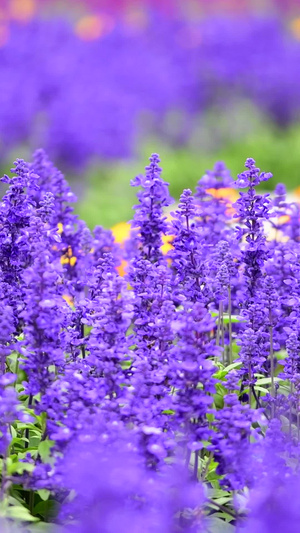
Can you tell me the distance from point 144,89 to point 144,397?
2568 cm

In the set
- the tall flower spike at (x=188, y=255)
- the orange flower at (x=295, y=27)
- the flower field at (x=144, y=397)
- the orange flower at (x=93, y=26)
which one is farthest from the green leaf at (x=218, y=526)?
the orange flower at (x=295, y=27)

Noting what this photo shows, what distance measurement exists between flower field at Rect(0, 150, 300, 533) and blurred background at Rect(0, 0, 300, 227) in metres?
10.5

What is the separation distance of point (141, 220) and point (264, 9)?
1427 inches

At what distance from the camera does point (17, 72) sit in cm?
2406

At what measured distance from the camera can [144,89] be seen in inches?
1105

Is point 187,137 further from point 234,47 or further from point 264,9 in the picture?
point 264,9

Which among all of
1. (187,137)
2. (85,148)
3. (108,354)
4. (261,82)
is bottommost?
(108,354)

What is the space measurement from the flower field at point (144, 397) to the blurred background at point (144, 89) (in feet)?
34.6

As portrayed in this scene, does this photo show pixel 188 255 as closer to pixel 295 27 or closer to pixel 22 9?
pixel 22 9

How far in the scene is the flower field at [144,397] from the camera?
261 cm

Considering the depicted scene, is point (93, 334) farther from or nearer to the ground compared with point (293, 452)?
farther from the ground

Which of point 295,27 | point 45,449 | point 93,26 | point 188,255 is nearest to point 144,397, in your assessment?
point 45,449

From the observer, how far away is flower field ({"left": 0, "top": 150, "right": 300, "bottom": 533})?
261 cm

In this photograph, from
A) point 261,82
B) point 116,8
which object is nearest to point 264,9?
point 116,8
